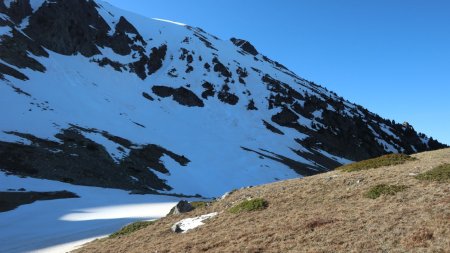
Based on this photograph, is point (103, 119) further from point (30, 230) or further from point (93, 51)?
point (30, 230)

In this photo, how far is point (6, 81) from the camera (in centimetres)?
7225

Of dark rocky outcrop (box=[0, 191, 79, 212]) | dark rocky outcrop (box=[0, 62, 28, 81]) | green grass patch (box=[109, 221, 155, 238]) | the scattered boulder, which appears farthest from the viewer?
dark rocky outcrop (box=[0, 62, 28, 81])

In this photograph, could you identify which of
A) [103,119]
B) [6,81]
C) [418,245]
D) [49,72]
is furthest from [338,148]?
[418,245]

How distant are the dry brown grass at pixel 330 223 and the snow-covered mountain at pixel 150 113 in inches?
1289

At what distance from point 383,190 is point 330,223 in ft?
11.4

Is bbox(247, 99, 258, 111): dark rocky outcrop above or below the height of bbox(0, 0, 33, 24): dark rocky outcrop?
below

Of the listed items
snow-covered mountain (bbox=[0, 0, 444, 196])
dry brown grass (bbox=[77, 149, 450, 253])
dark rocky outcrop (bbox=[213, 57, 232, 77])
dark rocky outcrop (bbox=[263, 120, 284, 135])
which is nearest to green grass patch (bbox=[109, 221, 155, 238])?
dry brown grass (bbox=[77, 149, 450, 253])

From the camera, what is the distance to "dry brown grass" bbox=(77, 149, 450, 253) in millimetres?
10859

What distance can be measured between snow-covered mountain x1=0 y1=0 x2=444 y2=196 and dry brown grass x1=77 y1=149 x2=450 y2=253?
32.7 metres

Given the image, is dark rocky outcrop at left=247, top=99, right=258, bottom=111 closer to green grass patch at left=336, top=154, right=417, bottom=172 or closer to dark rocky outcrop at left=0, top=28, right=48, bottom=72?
dark rocky outcrop at left=0, top=28, right=48, bottom=72

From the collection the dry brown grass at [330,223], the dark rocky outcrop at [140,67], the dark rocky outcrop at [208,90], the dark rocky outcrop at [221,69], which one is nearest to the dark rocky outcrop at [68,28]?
the dark rocky outcrop at [140,67]

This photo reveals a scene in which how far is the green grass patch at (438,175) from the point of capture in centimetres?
1521

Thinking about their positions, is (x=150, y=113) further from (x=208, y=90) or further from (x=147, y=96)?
(x=208, y=90)

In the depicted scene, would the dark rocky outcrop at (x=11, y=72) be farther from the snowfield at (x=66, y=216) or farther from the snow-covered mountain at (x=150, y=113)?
the snowfield at (x=66, y=216)
